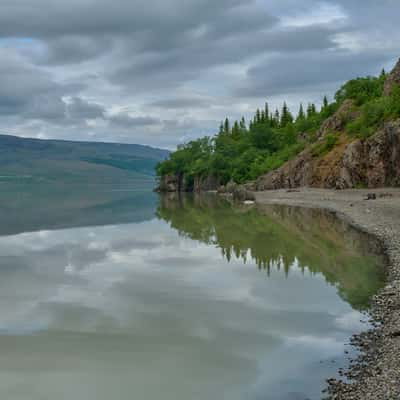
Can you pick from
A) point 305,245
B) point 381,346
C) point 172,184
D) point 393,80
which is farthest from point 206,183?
point 381,346

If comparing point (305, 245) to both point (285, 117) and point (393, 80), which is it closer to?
point (393, 80)

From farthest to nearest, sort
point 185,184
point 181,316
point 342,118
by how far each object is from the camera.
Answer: point 185,184
point 342,118
point 181,316

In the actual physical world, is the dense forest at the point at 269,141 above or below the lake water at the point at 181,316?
above

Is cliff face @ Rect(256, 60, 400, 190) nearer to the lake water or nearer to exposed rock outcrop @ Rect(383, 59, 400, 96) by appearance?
exposed rock outcrop @ Rect(383, 59, 400, 96)

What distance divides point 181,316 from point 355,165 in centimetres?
6028

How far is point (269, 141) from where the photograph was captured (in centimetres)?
14350

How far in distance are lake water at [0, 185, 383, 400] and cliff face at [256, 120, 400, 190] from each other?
34472mm

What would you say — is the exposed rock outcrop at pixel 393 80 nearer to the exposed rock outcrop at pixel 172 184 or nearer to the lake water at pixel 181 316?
the lake water at pixel 181 316

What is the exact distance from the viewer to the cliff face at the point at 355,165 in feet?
211

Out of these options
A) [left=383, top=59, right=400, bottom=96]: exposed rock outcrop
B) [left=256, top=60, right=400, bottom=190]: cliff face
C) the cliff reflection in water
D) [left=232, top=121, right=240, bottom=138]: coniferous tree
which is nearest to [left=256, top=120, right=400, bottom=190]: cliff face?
[left=256, top=60, right=400, bottom=190]: cliff face

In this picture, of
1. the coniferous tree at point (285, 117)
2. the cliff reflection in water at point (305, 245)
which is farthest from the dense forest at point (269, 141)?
the cliff reflection in water at point (305, 245)

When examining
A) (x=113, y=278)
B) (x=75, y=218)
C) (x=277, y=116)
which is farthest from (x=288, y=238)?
(x=277, y=116)

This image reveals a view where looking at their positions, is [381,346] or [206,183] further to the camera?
[206,183]

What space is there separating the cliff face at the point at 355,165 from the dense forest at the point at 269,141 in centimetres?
302
